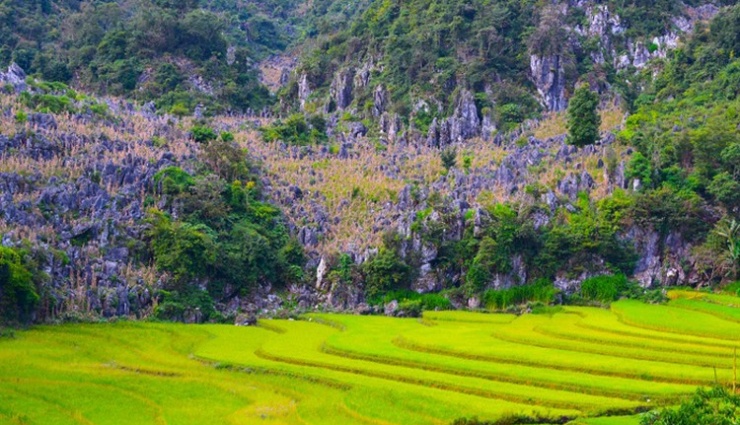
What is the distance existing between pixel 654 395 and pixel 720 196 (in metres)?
34.5

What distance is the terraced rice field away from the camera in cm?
3092

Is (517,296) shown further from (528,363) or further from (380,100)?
(380,100)

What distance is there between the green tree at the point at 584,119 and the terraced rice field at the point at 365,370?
25.7 metres

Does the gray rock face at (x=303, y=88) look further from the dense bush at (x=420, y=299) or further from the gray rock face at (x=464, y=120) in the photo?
the dense bush at (x=420, y=299)

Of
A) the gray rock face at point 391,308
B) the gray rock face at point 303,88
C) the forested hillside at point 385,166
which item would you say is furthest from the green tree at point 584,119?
the gray rock face at point 303,88

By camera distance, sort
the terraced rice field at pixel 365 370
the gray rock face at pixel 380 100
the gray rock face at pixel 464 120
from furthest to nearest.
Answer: the gray rock face at pixel 380 100 < the gray rock face at pixel 464 120 < the terraced rice field at pixel 365 370

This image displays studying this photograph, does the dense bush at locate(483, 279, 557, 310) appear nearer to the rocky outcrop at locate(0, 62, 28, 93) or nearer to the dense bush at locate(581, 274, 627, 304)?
the dense bush at locate(581, 274, 627, 304)

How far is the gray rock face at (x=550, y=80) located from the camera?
296ft

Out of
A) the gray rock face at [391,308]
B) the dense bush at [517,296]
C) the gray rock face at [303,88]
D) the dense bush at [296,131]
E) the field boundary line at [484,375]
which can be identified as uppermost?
the gray rock face at [303,88]

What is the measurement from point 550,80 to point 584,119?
55.7ft

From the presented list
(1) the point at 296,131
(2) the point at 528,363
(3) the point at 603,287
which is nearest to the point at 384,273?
(3) the point at 603,287

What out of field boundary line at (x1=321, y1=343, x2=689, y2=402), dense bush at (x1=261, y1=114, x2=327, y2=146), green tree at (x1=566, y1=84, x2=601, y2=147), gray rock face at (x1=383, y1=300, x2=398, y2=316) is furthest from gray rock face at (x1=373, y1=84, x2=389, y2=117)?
field boundary line at (x1=321, y1=343, x2=689, y2=402)

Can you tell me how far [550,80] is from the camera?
9050cm

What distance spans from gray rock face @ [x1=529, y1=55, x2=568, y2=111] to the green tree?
1475 centimetres
